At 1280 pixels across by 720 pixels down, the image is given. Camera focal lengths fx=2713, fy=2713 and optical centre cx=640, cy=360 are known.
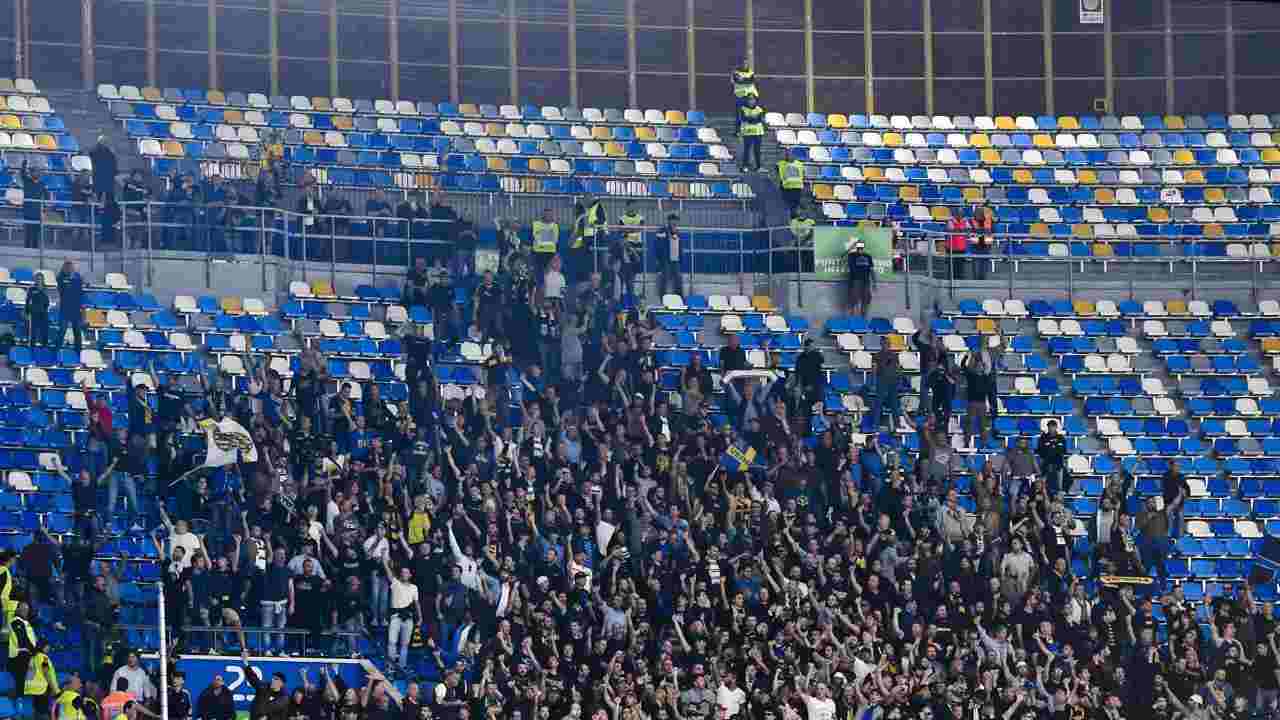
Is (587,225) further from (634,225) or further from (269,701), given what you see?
(269,701)

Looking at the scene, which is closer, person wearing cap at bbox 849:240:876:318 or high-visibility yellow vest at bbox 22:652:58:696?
high-visibility yellow vest at bbox 22:652:58:696

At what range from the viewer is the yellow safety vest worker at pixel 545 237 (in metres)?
26.0

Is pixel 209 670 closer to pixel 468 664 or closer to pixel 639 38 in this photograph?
pixel 468 664

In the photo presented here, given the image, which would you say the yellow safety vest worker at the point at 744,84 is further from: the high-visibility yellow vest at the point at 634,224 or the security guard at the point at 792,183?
the high-visibility yellow vest at the point at 634,224

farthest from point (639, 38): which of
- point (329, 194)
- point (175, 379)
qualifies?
point (175, 379)

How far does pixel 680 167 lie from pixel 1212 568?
7.89 meters

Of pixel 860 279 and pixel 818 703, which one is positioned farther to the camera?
pixel 860 279

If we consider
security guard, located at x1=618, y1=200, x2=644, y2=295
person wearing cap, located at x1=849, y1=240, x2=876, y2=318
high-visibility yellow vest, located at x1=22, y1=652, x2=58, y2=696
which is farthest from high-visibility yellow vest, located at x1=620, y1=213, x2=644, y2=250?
high-visibility yellow vest, located at x1=22, y1=652, x2=58, y2=696

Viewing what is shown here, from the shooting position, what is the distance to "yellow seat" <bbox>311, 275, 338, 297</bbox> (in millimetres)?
26211

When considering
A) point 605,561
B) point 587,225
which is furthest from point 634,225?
point 605,561

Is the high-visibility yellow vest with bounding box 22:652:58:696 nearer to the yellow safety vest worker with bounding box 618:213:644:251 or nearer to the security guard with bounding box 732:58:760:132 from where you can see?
the yellow safety vest worker with bounding box 618:213:644:251

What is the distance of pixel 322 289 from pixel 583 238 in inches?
102

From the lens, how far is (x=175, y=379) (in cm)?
2362

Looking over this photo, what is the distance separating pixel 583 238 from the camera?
2606cm
